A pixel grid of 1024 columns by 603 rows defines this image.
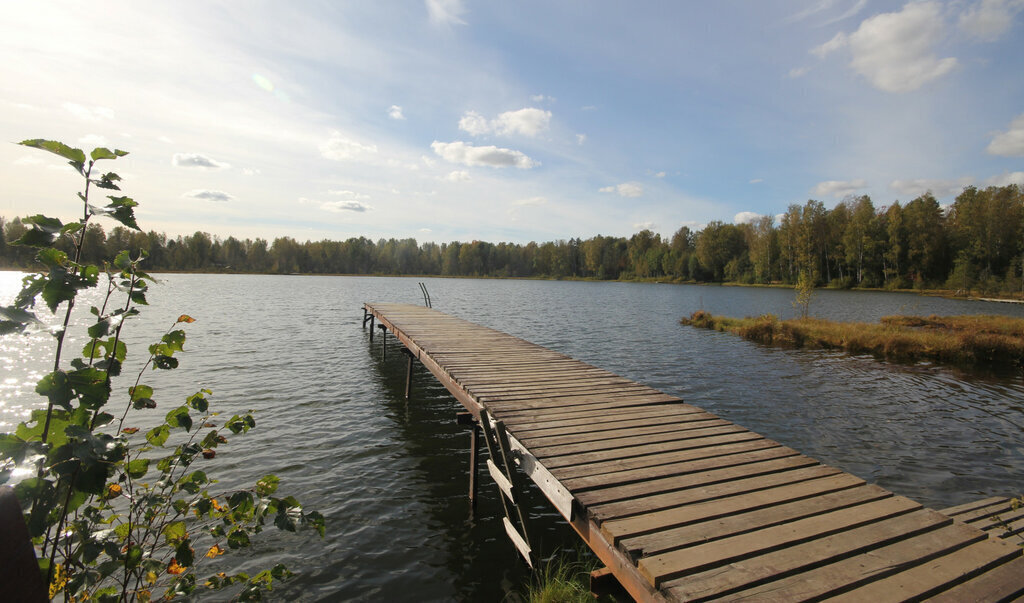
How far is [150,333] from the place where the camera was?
20375 mm

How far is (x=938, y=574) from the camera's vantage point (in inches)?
131

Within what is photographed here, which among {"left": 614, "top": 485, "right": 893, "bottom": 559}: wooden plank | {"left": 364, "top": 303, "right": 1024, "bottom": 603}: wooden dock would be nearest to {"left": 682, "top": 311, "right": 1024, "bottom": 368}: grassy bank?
{"left": 364, "top": 303, "right": 1024, "bottom": 603}: wooden dock

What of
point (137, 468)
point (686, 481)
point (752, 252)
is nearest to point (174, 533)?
point (137, 468)

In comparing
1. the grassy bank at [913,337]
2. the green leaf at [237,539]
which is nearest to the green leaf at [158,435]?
the green leaf at [237,539]

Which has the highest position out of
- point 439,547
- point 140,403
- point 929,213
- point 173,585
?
point 929,213

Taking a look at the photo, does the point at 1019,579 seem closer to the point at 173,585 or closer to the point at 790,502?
the point at 790,502

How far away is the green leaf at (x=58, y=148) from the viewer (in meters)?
1.91

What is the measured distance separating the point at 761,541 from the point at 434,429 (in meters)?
7.52

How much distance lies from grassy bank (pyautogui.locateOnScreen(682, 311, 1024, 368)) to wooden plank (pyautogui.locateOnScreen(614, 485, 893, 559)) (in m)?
19.5

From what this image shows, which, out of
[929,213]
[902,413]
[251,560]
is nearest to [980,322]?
[902,413]

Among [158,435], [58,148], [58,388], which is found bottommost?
[158,435]

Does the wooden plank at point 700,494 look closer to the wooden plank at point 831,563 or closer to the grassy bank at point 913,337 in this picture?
the wooden plank at point 831,563

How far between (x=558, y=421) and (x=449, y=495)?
93.9 inches

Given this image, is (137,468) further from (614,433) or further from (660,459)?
(614,433)
